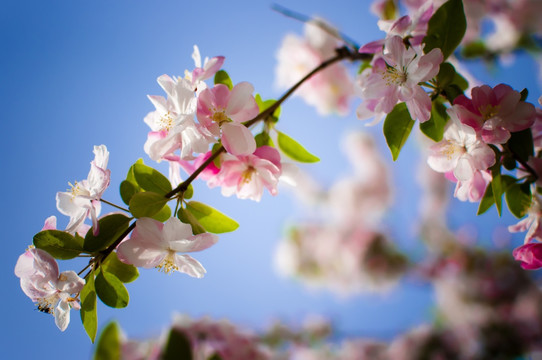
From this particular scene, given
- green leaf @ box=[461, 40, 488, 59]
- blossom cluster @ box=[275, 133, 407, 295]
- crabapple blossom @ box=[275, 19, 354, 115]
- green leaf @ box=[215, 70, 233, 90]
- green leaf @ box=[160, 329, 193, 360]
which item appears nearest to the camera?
green leaf @ box=[215, 70, 233, 90]

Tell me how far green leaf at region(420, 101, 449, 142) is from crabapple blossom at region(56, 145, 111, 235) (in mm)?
408

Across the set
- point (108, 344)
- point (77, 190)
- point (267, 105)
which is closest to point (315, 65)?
point (267, 105)

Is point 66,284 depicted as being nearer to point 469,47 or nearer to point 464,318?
point 469,47

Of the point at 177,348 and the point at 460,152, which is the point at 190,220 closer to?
the point at 460,152

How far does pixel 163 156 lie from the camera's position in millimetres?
460

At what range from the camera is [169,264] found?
459 millimetres

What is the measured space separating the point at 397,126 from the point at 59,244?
0.43 metres

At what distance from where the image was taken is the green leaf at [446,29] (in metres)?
0.51

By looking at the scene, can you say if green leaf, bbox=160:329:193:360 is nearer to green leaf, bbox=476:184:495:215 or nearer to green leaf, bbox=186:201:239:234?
green leaf, bbox=186:201:239:234

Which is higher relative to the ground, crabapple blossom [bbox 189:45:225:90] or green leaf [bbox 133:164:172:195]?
crabapple blossom [bbox 189:45:225:90]

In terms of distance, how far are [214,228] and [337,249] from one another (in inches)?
89.5

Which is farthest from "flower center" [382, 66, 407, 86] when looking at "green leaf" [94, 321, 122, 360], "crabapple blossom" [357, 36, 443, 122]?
"green leaf" [94, 321, 122, 360]

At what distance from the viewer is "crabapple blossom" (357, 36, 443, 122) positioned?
0.44 meters

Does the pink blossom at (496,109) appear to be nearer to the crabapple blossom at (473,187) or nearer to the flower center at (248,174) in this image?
the crabapple blossom at (473,187)
